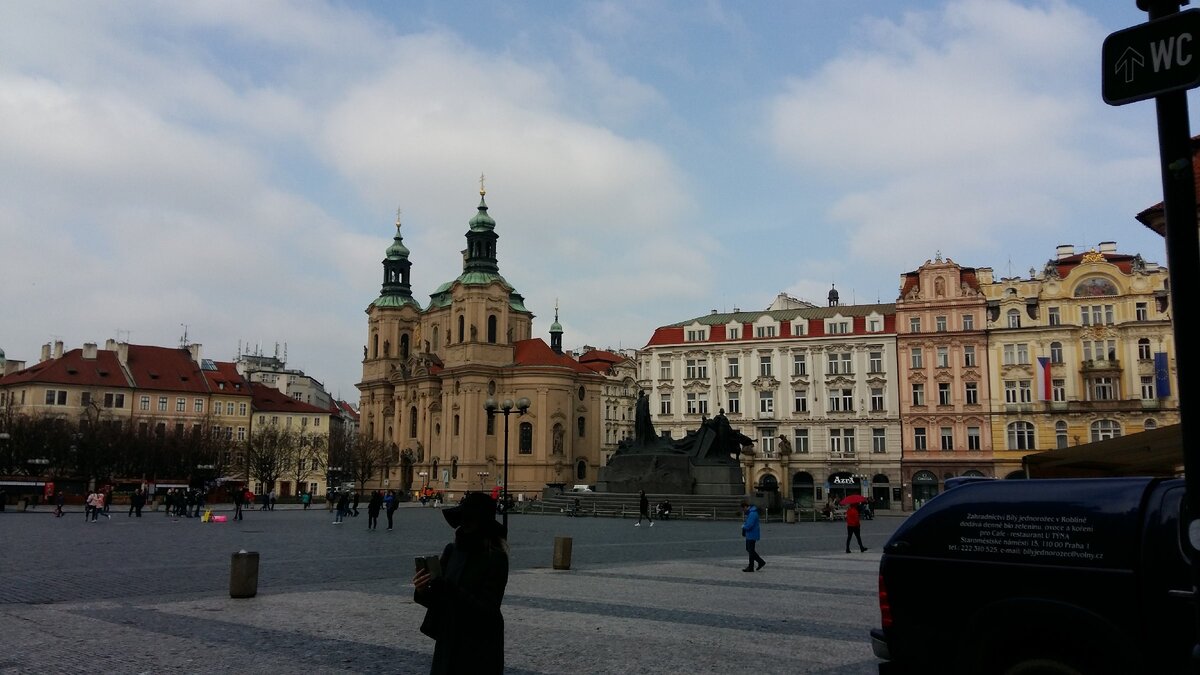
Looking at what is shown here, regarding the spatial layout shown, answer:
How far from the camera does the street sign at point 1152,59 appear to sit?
14.6 ft

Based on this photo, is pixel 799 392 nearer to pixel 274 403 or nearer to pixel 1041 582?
pixel 1041 582

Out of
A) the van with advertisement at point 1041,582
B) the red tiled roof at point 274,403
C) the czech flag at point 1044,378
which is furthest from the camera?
the red tiled roof at point 274,403

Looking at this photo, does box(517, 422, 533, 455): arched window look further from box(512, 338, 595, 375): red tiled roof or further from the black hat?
the black hat

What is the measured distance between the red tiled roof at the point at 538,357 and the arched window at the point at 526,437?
20.7ft

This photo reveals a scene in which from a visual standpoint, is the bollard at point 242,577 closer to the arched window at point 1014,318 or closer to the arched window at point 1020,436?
the arched window at point 1020,436

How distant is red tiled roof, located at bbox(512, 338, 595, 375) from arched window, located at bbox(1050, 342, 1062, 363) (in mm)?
47387

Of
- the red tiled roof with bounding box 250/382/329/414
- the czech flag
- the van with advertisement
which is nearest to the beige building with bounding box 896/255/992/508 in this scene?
the czech flag

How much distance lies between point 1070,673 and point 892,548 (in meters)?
1.40

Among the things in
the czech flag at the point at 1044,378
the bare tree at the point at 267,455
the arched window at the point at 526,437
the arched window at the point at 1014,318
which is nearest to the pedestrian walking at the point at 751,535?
the czech flag at the point at 1044,378

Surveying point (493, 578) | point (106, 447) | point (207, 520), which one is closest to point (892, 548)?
point (493, 578)

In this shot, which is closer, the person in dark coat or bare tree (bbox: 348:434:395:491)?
the person in dark coat

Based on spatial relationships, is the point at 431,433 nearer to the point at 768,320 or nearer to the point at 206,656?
the point at 768,320

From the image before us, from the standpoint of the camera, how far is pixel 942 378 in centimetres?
6969

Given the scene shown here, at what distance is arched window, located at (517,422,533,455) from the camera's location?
9575 centimetres
